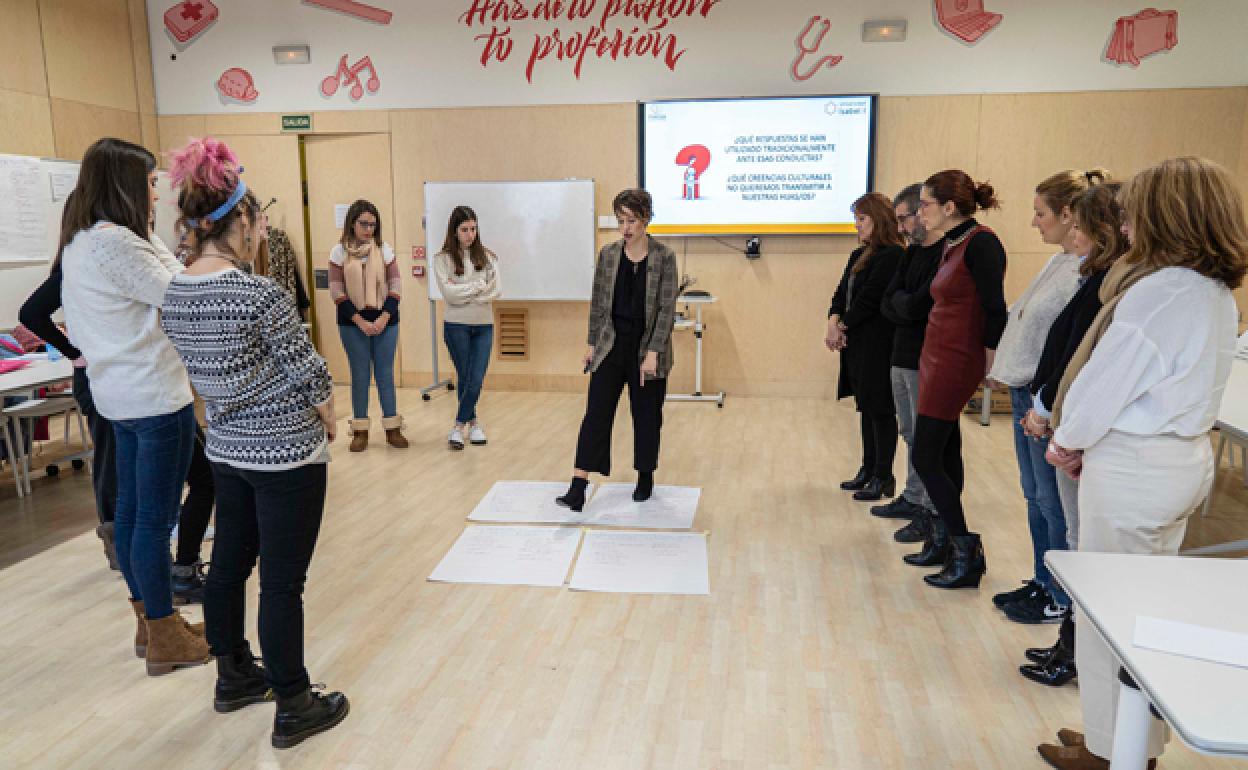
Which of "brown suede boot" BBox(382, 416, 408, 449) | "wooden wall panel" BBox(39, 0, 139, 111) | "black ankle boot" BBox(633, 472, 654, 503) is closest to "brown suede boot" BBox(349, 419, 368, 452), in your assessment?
"brown suede boot" BBox(382, 416, 408, 449)

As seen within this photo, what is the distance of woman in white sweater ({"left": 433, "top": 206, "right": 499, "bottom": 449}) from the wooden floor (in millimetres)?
1151

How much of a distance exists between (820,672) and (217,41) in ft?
22.5

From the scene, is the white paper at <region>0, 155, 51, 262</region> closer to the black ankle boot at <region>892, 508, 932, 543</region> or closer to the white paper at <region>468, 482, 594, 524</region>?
the white paper at <region>468, 482, 594, 524</region>

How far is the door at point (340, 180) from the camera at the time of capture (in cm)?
684

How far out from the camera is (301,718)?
2.16m

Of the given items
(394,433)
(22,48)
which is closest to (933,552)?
(394,433)

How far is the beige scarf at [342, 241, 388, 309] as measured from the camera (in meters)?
4.79

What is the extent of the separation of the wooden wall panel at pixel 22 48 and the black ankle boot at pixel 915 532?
624 centimetres

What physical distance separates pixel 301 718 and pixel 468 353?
3.11 m

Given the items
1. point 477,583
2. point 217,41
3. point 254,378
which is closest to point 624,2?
point 217,41

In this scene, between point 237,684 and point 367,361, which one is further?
point 367,361

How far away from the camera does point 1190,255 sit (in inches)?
70.2

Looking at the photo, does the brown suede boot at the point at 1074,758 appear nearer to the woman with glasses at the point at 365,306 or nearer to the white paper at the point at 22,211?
the woman with glasses at the point at 365,306

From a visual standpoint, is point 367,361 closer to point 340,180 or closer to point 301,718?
point 340,180
